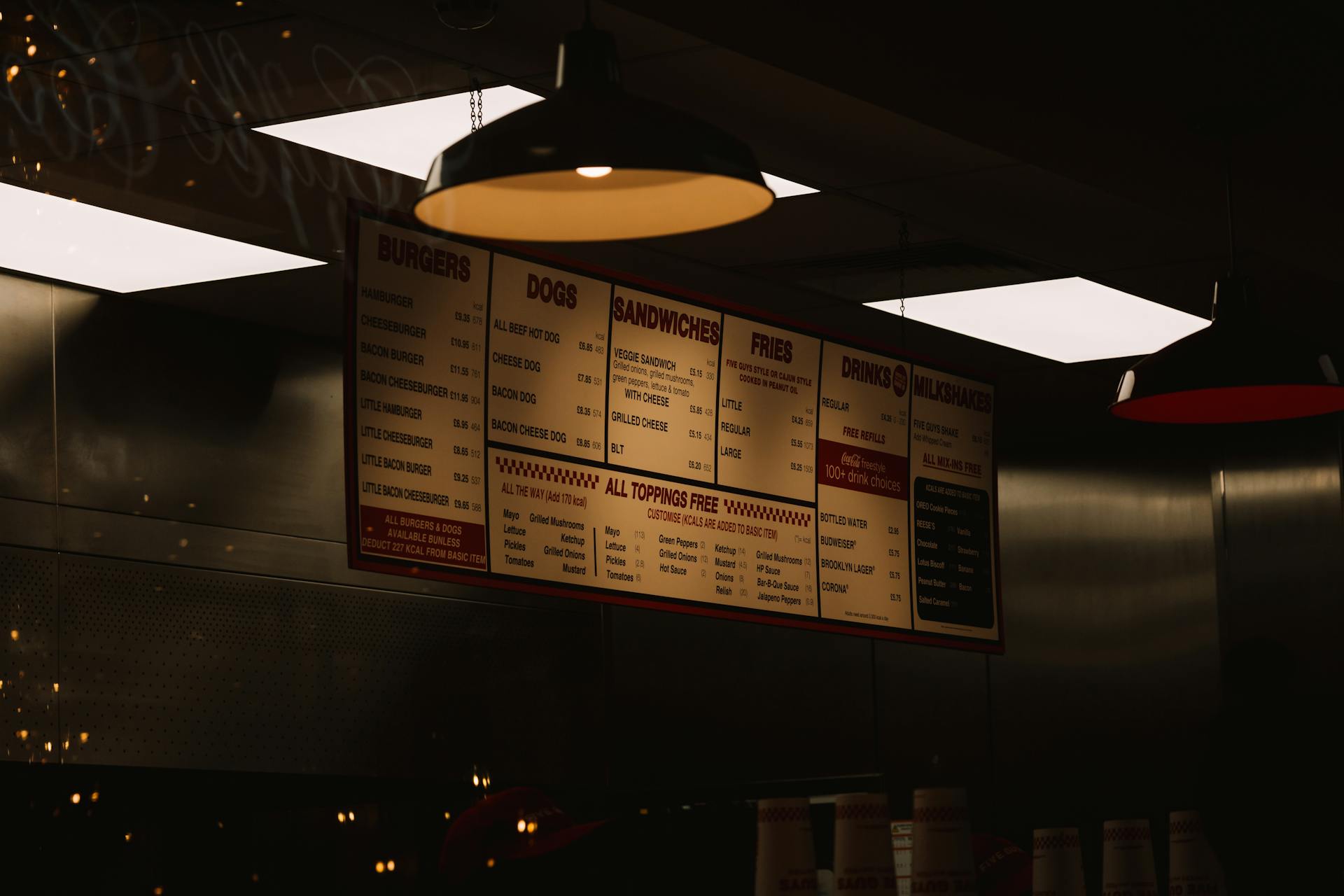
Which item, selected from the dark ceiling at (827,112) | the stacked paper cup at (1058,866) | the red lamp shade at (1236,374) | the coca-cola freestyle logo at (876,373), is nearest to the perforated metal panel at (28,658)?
the dark ceiling at (827,112)

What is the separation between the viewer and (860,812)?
2059 millimetres

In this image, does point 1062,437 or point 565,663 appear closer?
point 565,663

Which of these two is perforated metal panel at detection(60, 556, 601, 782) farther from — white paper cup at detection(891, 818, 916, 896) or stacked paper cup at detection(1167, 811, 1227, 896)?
stacked paper cup at detection(1167, 811, 1227, 896)

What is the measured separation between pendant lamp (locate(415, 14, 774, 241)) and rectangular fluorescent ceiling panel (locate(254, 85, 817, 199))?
51.3 inches

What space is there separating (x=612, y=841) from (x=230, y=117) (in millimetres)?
1821

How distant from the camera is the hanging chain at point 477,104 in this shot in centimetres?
350

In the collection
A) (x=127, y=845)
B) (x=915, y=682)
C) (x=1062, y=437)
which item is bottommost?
(x=127, y=845)

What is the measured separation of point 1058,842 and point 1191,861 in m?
0.28

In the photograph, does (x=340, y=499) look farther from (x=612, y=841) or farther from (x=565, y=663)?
(x=612, y=841)

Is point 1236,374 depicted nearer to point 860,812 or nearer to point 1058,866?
point 1058,866

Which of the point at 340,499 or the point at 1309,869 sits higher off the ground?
the point at 340,499

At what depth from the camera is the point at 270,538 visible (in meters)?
5.02

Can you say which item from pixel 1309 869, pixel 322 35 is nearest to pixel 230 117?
pixel 322 35

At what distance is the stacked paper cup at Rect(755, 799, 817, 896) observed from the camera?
2025 millimetres
